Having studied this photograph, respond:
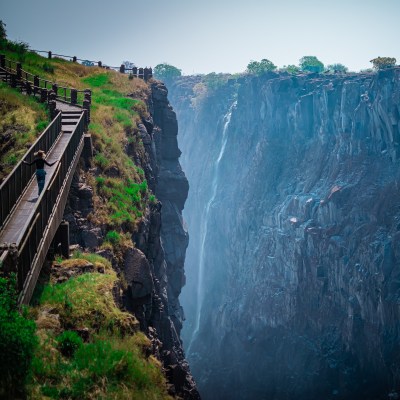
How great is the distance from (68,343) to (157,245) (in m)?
21.2

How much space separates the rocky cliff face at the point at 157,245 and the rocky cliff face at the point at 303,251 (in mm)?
18469

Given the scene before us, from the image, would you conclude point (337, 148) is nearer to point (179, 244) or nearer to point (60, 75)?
point (179, 244)

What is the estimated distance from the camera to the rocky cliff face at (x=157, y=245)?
21359 mm

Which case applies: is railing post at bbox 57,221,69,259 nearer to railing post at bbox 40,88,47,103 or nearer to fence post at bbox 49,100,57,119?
fence post at bbox 49,100,57,119

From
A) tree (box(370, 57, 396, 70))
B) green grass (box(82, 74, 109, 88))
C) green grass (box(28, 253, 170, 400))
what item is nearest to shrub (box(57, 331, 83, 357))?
Answer: green grass (box(28, 253, 170, 400))

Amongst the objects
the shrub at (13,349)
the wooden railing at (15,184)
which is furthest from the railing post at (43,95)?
the shrub at (13,349)

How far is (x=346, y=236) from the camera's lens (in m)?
61.7

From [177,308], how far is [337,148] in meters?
34.3

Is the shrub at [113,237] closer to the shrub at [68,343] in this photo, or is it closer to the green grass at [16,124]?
the green grass at [16,124]

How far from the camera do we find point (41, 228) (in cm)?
1480

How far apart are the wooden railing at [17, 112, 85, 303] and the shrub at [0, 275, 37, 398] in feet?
6.62

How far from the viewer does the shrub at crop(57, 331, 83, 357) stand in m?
12.7

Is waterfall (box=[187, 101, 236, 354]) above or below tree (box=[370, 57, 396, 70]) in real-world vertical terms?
below

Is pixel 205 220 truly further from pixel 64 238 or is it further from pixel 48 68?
pixel 64 238
